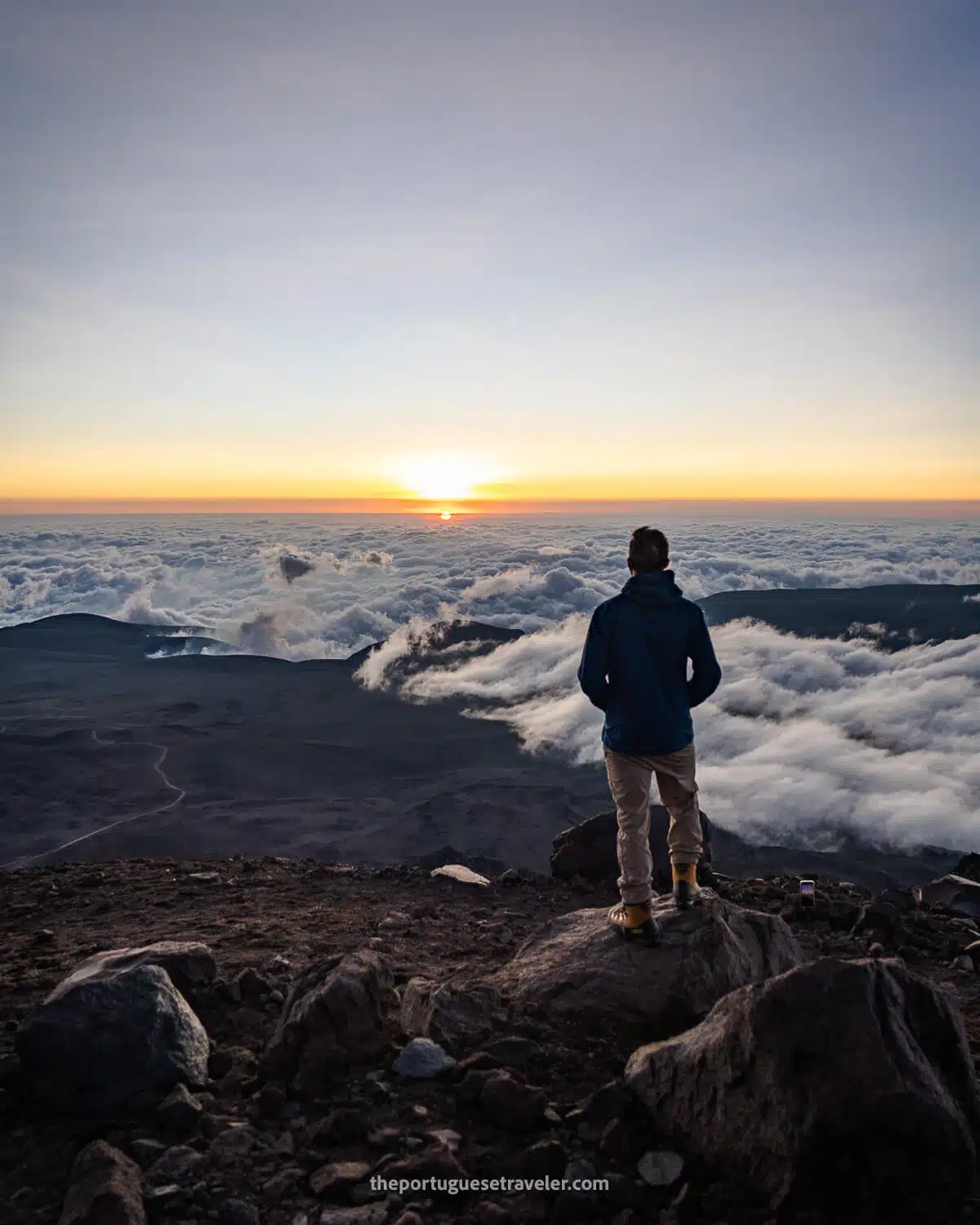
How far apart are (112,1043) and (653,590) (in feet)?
12.0

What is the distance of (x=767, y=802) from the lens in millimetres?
48781

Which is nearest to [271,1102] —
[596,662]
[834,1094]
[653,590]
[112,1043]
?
[112,1043]

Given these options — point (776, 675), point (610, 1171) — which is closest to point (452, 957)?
point (610, 1171)

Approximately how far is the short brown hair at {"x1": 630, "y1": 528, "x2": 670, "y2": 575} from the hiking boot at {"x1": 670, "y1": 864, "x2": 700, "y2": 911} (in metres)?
1.90

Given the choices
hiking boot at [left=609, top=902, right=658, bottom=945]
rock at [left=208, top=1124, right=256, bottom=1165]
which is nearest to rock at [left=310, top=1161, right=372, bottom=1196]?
rock at [left=208, top=1124, right=256, bottom=1165]

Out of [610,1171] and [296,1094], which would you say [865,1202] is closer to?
[610,1171]

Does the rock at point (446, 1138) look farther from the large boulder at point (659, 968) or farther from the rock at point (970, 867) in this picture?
the rock at point (970, 867)

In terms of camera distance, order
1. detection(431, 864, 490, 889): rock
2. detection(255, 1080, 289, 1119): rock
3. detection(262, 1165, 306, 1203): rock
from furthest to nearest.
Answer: detection(431, 864, 490, 889): rock
detection(255, 1080, 289, 1119): rock
detection(262, 1165, 306, 1203): rock

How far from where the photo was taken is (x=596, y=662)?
15.9 feet

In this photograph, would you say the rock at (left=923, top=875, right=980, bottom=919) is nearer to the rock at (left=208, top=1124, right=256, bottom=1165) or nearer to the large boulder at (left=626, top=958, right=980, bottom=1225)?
the large boulder at (left=626, top=958, right=980, bottom=1225)

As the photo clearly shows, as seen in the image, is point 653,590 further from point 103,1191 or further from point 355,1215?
point 103,1191

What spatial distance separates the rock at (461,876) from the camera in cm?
803

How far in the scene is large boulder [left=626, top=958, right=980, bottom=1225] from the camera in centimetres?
298

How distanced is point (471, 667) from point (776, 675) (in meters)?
33.5
